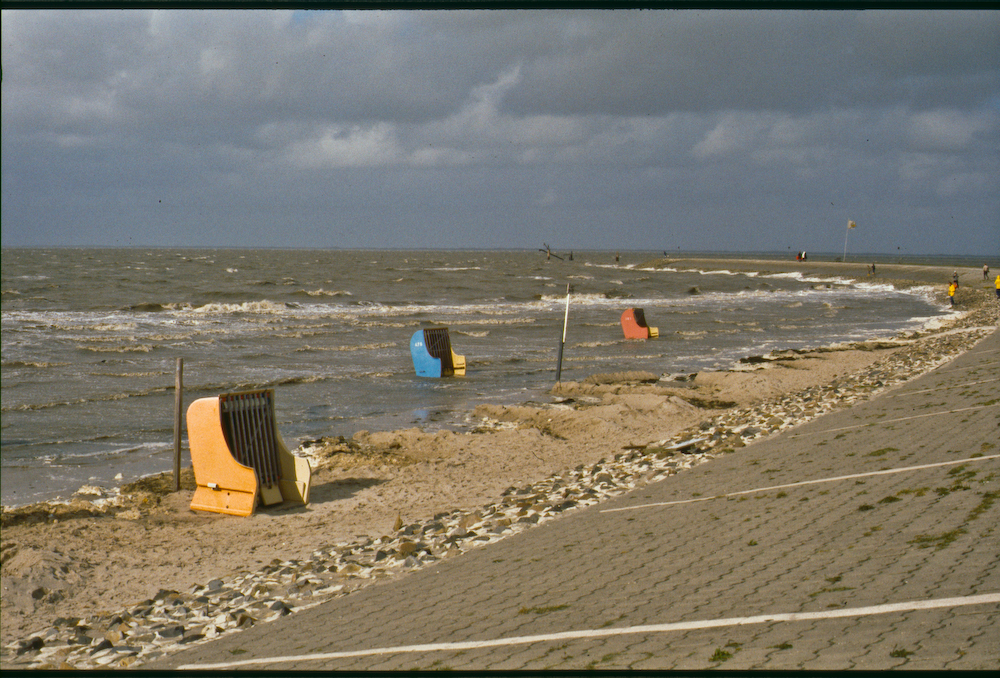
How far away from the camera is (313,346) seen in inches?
1213

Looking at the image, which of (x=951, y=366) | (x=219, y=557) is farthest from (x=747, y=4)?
(x=951, y=366)

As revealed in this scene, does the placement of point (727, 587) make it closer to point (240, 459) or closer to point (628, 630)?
point (628, 630)

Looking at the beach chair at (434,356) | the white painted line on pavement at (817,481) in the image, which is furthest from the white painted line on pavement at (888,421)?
the beach chair at (434,356)

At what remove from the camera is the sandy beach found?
8.61 m

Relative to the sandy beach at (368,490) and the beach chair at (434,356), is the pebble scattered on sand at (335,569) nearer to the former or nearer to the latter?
the sandy beach at (368,490)

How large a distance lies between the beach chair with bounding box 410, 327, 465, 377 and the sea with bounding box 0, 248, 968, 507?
0.50 m

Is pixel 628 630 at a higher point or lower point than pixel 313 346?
higher

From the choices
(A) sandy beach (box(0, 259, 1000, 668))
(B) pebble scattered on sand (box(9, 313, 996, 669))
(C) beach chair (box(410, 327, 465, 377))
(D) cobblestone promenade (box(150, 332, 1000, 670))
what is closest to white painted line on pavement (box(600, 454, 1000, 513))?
(D) cobblestone promenade (box(150, 332, 1000, 670))

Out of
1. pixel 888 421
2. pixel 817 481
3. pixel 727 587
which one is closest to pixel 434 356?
pixel 888 421

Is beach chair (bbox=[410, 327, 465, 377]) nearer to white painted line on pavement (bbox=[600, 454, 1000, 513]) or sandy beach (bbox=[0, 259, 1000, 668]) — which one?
sandy beach (bbox=[0, 259, 1000, 668])

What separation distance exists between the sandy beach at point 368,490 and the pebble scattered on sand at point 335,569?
0.32 ft

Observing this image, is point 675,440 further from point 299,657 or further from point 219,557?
point 299,657

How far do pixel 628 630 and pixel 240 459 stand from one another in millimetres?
7374

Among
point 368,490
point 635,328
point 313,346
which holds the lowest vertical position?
point 368,490
